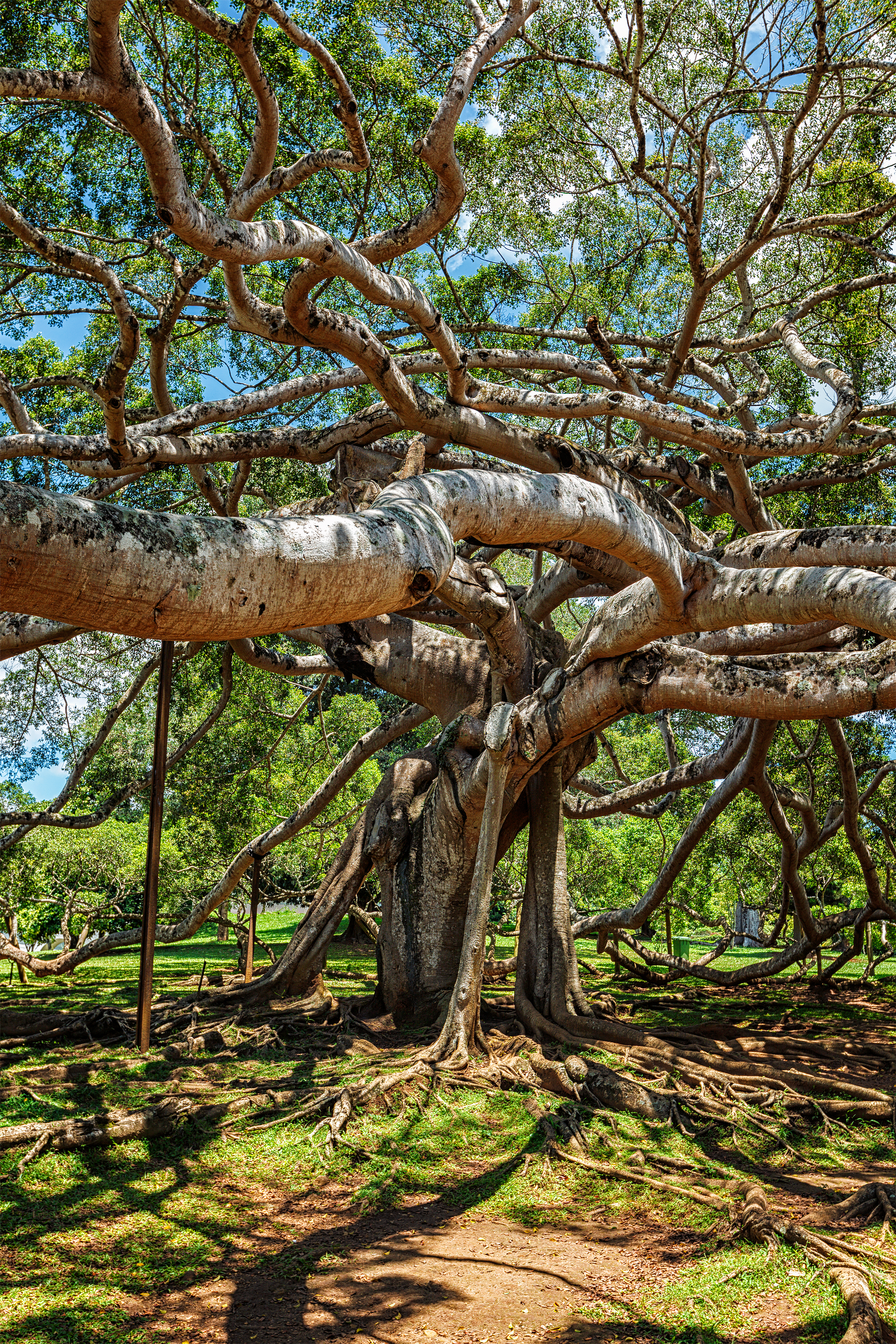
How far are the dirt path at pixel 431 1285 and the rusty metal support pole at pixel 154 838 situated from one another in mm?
1851

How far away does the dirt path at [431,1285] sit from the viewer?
10.6ft

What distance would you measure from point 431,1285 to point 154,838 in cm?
297

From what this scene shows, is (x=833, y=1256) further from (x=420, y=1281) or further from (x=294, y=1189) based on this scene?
(x=294, y=1189)

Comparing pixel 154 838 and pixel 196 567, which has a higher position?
pixel 196 567

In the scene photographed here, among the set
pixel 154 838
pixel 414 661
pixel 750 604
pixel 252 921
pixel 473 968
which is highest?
pixel 414 661

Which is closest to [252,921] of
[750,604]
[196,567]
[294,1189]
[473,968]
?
[473,968]

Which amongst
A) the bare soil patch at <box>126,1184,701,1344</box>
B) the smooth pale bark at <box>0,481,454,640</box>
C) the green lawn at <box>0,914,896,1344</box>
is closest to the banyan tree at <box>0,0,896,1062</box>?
the smooth pale bark at <box>0,481,454,640</box>

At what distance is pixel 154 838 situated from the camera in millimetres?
5684

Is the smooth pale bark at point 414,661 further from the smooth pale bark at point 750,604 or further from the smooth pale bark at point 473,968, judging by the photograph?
the smooth pale bark at point 750,604

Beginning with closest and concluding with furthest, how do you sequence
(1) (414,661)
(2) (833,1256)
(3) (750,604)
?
(2) (833,1256), (3) (750,604), (1) (414,661)

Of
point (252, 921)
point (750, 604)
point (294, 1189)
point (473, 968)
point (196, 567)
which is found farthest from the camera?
point (252, 921)

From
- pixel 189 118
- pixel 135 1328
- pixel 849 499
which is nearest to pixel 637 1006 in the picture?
pixel 849 499

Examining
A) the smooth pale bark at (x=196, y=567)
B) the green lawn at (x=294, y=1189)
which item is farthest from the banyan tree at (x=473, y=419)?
the green lawn at (x=294, y=1189)

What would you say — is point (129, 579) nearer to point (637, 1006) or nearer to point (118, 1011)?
point (118, 1011)
